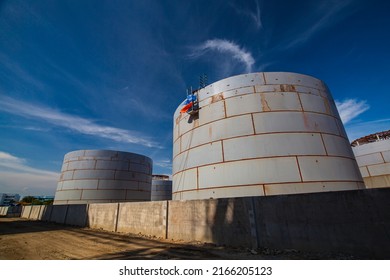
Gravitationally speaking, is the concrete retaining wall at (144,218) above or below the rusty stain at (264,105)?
below

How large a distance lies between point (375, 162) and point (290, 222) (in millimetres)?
17302

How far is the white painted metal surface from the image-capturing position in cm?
1630

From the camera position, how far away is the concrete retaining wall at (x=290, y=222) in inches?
184

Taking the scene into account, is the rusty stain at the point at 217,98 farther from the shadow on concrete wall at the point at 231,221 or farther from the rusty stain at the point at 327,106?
the shadow on concrete wall at the point at 231,221

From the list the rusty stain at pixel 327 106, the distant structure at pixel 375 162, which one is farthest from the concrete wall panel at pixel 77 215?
the distant structure at pixel 375 162

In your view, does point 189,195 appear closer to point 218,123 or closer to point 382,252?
point 218,123

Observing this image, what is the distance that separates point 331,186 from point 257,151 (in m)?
3.29

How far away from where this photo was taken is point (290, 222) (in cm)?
573

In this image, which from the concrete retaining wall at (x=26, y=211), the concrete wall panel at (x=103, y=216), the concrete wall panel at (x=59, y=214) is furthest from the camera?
the concrete retaining wall at (x=26, y=211)

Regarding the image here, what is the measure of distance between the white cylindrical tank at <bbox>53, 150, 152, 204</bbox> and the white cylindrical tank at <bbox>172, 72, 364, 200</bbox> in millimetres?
13341

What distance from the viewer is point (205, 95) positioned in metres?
11.5

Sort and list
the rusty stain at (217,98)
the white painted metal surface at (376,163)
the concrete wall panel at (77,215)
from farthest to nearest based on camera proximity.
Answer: the white painted metal surface at (376,163) < the concrete wall panel at (77,215) < the rusty stain at (217,98)

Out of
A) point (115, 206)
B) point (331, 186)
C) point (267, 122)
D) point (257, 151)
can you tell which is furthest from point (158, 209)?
point (331, 186)

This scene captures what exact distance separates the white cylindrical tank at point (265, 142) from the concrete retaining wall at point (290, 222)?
5.24ft
